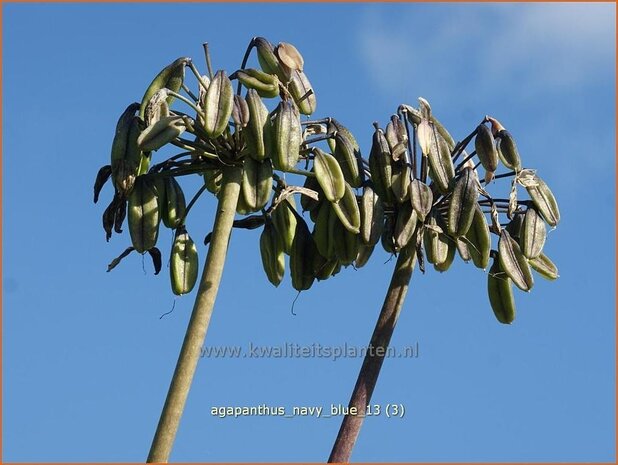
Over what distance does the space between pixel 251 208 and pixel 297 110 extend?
648 millimetres

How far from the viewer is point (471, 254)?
7.40 meters

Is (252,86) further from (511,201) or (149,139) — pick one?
(511,201)

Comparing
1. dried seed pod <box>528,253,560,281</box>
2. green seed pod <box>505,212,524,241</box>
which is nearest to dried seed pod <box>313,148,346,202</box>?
green seed pod <box>505,212,524,241</box>

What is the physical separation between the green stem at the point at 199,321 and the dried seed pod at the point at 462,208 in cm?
128

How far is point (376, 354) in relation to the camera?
6.93m

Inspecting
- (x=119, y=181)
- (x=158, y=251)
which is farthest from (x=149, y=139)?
(x=158, y=251)

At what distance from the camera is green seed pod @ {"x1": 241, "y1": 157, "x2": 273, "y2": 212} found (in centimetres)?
671

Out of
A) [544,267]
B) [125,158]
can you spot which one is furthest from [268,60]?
[544,267]

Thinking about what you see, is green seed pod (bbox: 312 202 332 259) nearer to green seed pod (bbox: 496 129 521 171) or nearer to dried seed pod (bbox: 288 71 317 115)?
dried seed pod (bbox: 288 71 317 115)

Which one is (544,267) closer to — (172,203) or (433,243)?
(433,243)

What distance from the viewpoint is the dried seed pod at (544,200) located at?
7441 millimetres

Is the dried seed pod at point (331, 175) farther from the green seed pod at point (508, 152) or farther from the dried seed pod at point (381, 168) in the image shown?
the green seed pod at point (508, 152)

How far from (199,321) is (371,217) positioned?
1253mm

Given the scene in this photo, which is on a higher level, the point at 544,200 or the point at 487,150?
the point at 487,150
